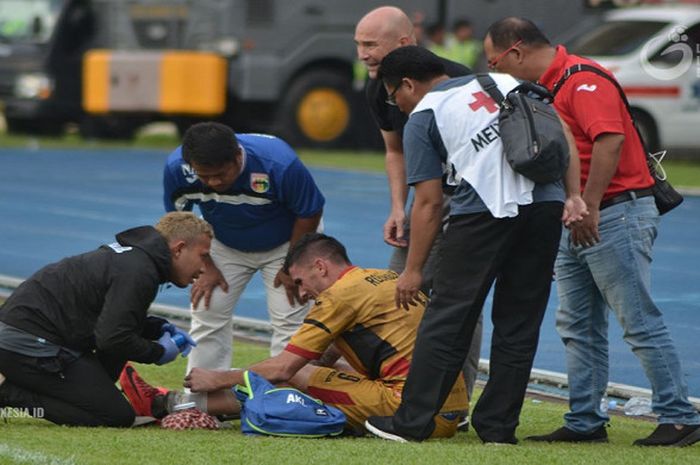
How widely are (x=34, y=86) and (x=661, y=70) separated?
972cm

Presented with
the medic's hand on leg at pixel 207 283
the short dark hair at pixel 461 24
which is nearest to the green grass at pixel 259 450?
the medic's hand on leg at pixel 207 283

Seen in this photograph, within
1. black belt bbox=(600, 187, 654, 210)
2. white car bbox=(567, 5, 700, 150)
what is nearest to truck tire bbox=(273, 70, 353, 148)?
Answer: white car bbox=(567, 5, 700, 150)

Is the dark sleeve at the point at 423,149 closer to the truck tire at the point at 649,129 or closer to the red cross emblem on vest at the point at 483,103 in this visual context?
the red cross emblem on vest at the point at 483,103

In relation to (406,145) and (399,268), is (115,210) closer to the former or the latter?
(399,268)

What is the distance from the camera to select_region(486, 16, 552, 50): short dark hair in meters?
7.11

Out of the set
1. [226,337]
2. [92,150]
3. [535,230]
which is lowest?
[92,150]

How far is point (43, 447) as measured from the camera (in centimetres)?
658

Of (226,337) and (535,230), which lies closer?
(535,230)

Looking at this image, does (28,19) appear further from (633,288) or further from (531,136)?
(531,136)

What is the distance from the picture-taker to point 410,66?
692 cm

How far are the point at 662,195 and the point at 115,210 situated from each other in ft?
34.8

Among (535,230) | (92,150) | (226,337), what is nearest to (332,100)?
(92,150)

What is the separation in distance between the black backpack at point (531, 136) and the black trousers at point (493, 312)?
0.20 meters

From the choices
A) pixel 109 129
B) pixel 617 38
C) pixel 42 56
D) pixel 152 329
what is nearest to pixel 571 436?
pixel 152 329
